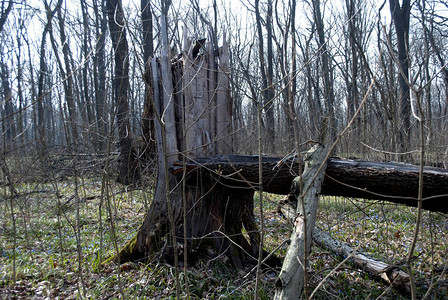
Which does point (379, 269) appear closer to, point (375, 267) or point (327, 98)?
point (375, 267)

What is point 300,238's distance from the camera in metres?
2.15

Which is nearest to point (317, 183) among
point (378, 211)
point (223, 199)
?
point (223, 199)

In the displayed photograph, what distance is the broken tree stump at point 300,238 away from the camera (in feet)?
6.33

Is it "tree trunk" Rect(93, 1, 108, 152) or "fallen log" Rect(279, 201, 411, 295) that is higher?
"tree trunk" Rect(93, 1, 108, 152)

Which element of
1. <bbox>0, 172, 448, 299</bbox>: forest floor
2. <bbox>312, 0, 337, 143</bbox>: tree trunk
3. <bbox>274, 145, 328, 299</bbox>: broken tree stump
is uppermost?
<bbox>312, 0, 337, 143</bbox>: tree trunk


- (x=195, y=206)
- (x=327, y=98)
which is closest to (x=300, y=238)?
(x=195, y=206)

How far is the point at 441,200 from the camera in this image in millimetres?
2488

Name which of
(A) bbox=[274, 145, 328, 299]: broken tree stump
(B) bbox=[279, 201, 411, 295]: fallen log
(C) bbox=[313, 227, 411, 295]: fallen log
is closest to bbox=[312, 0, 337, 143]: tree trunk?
(A) bbox=[274, 145, 328, 299]: broken tree stump

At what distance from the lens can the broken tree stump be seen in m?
1.93

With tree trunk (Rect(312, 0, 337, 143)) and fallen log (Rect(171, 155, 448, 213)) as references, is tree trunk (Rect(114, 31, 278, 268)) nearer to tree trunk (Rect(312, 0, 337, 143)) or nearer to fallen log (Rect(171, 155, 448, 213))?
fallen log (Rect(171, 155, 448, 213))

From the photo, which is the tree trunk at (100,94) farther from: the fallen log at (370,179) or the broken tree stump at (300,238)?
the broken tree stump at (300,238)

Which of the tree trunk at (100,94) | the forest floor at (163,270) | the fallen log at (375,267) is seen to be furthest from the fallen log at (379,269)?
the tree trunk at (100,94)

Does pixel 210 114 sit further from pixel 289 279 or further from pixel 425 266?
pixel 425 266

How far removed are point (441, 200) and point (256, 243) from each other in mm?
1937
